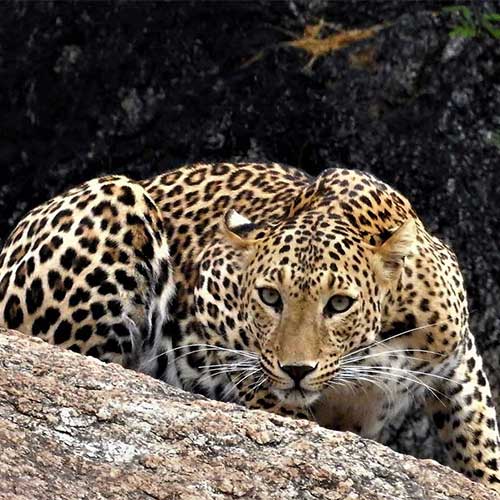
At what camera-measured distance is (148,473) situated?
291 inches

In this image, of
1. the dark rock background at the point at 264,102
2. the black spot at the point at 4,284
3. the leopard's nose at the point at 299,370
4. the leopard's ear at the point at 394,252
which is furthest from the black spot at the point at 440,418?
the dark rock background at the point at 264,102

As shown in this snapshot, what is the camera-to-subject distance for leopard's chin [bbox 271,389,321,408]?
392 inches

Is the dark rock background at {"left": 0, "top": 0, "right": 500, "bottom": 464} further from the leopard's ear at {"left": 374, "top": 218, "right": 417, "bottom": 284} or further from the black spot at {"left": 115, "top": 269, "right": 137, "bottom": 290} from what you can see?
the black spot at {"left": 115, "top": 269, "right": 137, "bottom": 290}

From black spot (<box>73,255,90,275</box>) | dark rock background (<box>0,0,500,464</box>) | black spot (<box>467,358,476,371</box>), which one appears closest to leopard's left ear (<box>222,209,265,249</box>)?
black spot (<box>73,255,90,275</box>)

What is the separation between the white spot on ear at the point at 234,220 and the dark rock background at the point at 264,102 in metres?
3.69

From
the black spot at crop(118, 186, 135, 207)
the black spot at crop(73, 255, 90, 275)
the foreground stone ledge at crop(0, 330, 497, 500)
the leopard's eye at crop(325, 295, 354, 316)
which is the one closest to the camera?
the foreground stone ledge at crop(0, 330, 497, 500)

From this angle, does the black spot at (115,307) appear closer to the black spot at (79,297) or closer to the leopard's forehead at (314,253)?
the black spot at (79,297)

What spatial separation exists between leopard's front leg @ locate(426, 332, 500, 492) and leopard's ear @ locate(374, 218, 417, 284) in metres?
0.70

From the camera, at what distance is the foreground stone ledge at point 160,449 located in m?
7.30

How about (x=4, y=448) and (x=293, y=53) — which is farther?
(x=293, y=53)

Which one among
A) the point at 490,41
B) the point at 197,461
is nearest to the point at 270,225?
the point at 197,461

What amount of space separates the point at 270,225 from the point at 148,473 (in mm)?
3732

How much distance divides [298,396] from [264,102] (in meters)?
5.33

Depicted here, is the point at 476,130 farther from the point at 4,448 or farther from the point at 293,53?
the point at 4,448
